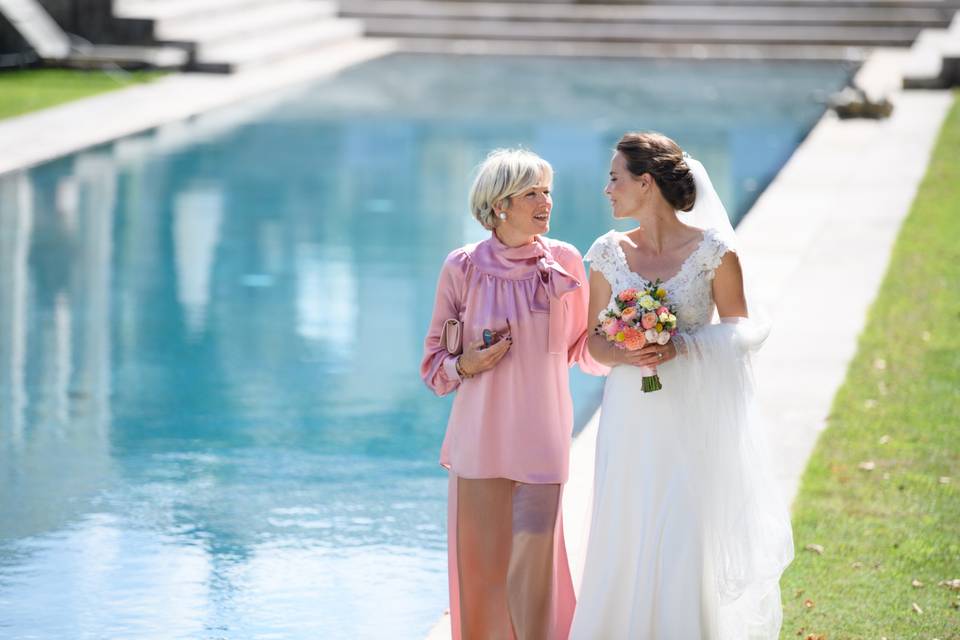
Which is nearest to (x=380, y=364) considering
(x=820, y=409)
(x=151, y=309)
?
(x=151, y=309)

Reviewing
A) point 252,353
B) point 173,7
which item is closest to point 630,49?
point 173,7

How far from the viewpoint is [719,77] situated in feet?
92.8

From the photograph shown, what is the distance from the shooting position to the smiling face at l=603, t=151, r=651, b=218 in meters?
5.07

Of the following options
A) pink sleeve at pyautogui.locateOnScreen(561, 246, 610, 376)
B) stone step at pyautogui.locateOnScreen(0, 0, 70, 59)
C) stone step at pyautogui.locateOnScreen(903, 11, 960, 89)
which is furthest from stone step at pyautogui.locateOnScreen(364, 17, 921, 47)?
pink sleeve at pyautogui.locateOnScreen(561, 246, 610, 376)

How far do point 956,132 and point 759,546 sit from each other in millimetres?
15811

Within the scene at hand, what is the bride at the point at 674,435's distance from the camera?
5.08 m

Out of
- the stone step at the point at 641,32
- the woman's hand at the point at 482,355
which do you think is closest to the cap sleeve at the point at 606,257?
the woman's hand at the point at 482,355

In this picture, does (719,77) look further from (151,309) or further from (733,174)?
(151,309)

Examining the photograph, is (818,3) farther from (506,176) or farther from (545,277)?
(506,176)

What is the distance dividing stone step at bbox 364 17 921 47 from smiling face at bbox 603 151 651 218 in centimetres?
2762

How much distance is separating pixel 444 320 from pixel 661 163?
0.89 meters

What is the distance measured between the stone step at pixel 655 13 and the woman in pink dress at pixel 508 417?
28.6 meters

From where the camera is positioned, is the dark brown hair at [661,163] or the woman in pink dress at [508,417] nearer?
the dark brown hair at [661,163]

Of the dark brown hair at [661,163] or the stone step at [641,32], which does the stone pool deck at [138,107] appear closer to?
the stone step at [641,32]
